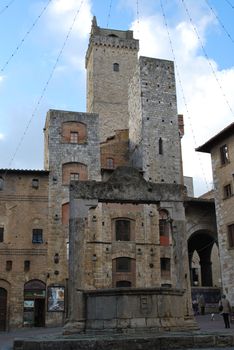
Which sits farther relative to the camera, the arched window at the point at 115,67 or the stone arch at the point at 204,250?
the arched window at the point at 115,67

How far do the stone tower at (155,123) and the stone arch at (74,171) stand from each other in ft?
14.3

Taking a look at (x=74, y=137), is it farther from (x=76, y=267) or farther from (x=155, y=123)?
(x=76, y=267)

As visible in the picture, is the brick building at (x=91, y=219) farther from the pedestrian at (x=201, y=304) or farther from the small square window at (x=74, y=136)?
the pedestrian at (x=201, y=304)

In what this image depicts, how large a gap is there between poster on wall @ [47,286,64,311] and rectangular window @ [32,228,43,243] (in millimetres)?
3272

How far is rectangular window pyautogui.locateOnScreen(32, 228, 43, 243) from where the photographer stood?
31.4m

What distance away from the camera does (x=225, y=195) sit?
29.8 meters

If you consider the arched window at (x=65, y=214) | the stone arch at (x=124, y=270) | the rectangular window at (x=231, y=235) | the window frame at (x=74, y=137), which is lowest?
the stone arch at (x=124, y=270)

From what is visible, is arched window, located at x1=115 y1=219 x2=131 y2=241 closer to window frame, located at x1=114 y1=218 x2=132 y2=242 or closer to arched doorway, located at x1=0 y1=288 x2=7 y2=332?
window frame, located at x1=114 y1=218 x2=132 y2=242

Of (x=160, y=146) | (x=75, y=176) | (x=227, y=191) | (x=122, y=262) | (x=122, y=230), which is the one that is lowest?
(x=122, y=262)

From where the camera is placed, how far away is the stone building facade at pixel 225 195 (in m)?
28.6

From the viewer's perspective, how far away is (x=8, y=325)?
29.3 m

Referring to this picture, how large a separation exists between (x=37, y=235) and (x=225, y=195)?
41.9ft

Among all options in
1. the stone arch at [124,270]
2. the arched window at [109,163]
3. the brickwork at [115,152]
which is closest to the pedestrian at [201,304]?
the stone arch at [124,270]

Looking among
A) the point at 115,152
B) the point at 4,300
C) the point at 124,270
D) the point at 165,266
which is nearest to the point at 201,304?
the point at 165,266
